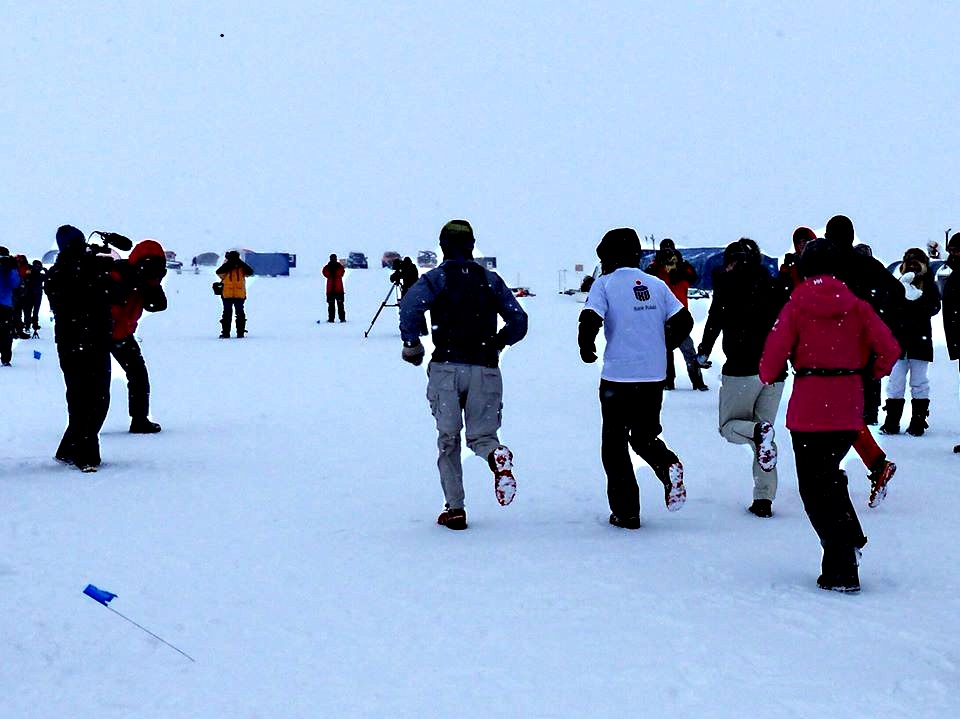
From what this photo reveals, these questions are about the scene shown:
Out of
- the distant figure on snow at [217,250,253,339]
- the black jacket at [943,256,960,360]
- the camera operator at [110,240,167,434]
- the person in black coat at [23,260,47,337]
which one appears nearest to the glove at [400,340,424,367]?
the camera operator at [110,240,167,434]

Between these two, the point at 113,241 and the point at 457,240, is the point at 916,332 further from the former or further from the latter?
the point at 113,241

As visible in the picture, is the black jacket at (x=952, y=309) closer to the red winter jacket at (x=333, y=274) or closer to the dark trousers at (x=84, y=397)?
the dark trousers at (x=84, y=397)

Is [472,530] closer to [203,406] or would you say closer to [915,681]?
[915,681]

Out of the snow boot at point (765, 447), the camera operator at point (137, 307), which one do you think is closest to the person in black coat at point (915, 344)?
the snow boot at point (765, 447)

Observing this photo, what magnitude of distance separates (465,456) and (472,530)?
258 cm

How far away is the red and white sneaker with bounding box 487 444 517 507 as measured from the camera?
5992 millimetres

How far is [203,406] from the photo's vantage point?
1172 centimetres

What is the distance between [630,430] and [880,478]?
1.56m

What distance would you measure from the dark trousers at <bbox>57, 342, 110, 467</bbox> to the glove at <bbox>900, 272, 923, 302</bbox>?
22.9 feet

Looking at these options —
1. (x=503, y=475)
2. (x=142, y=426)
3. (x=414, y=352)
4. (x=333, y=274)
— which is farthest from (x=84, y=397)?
(x=333, y=274)

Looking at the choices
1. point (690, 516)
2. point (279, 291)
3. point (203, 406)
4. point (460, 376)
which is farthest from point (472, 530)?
point (279, 291)

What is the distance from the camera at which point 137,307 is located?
968 centimetres

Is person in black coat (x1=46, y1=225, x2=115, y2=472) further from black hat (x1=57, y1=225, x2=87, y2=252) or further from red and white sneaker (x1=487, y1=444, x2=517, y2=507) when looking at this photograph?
red and white sneaker (x1=487, y1=444, x2=517, y2=507)

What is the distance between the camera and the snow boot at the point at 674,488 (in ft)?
19.5
